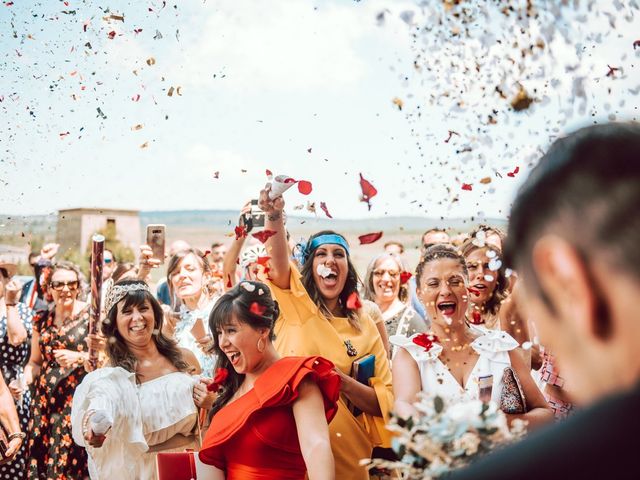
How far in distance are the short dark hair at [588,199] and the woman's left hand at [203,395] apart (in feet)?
11.0

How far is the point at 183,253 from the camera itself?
5.95 meters

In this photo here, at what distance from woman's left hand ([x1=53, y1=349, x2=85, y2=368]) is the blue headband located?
6.55 ft

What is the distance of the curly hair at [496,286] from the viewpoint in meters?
4.81

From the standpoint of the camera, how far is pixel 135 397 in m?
4.23

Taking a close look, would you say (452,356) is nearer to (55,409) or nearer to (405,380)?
(405,380)

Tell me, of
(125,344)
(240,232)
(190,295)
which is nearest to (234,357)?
(240,232)

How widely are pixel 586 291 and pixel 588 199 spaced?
4.3 inches

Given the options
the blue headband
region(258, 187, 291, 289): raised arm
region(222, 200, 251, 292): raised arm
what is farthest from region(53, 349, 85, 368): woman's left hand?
region(258, 187, 291, 289): raised arm

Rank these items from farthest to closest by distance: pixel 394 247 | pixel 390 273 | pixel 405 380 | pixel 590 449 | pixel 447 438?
pixel 394 247
pixel 390 273
pixel 405 380
pixel 447 438
pixel 590 449

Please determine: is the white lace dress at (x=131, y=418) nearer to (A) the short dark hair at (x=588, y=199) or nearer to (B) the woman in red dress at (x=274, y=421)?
(B) the woman in red dress at (x=274, y=421)

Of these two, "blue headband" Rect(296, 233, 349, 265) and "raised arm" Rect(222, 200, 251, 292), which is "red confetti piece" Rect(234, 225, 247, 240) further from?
"blue headband" Rect(296, 233, 349, 265)

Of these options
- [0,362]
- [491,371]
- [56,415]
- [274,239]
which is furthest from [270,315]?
[0,362]

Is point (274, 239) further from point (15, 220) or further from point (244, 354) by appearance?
point (15, 220)

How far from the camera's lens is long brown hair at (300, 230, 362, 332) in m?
4.30
